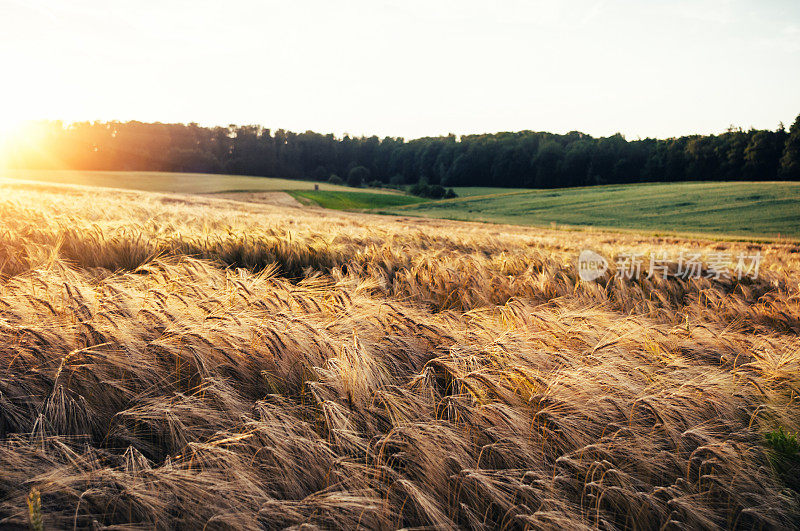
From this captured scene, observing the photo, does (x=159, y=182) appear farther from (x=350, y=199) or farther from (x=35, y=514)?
(x=35, y=514)

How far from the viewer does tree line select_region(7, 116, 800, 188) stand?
211 ft

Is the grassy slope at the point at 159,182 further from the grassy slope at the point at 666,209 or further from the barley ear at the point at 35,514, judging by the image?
the barley ear at the point at 35,514

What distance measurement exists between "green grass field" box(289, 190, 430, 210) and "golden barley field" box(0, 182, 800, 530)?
156 ft

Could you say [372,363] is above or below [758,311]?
above

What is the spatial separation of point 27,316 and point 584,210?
133 ft

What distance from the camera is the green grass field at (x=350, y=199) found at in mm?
51062

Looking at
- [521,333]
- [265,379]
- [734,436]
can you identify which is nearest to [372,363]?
[265,379]

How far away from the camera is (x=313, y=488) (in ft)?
5.24

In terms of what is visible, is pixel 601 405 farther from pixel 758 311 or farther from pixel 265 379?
pixel 758 311

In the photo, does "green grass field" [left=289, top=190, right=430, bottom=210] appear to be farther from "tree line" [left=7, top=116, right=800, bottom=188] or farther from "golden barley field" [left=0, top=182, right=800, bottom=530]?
"golden barley field" [left=0, top=182, right=800, bottom=530]

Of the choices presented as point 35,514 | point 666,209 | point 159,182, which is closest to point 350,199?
point 159,182

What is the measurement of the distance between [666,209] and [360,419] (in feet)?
133

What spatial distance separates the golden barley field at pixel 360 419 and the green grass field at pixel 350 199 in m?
47.5

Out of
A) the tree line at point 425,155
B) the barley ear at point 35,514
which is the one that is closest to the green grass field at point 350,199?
the tree line at point 425,155
